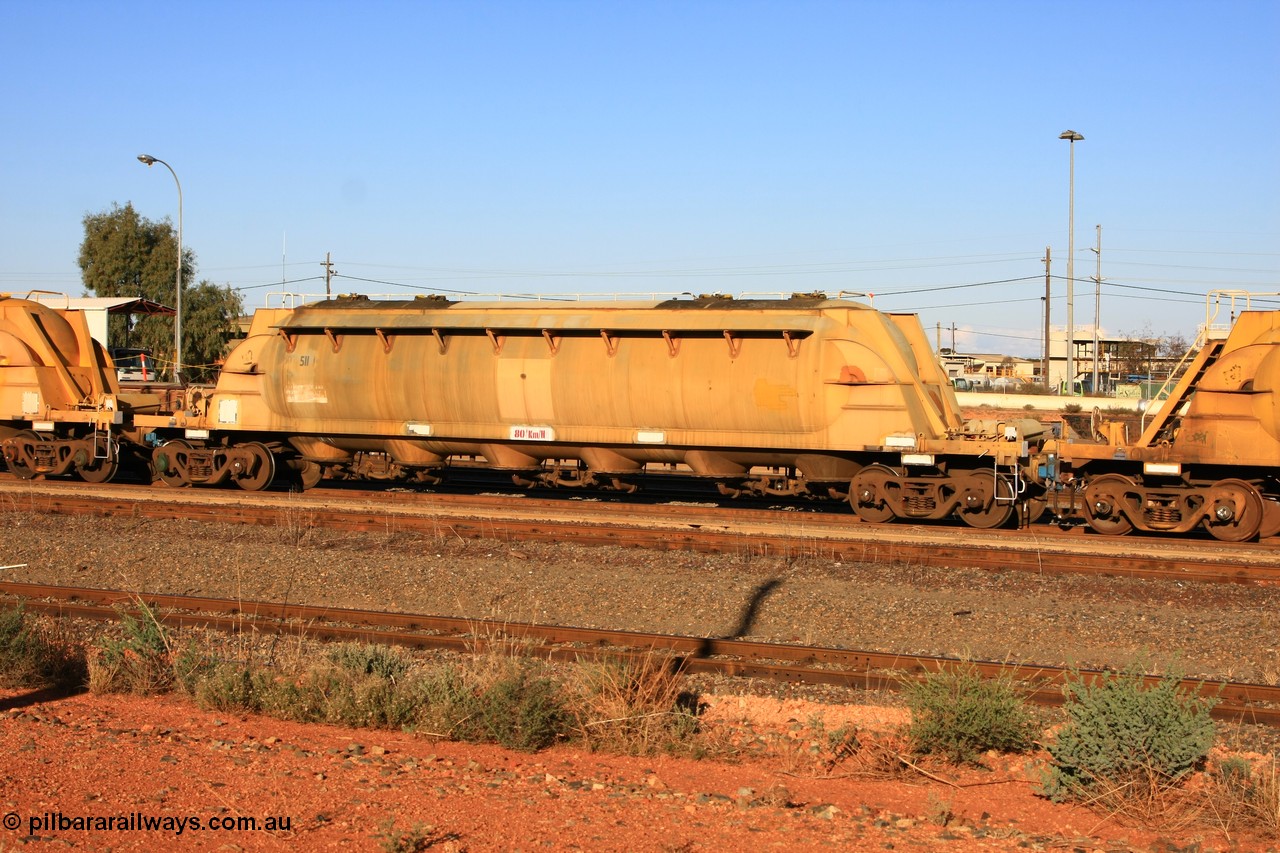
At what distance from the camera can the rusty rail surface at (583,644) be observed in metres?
8.34

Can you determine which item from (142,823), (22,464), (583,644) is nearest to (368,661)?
(583,644)

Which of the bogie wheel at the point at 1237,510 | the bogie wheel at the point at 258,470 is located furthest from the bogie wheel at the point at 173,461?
the bogie wheel at the point at 1237,510

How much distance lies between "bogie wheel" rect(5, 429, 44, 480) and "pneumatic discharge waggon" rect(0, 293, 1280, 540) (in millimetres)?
468

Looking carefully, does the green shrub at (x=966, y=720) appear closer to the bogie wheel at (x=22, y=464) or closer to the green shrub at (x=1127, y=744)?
the green shrub at (x=1127, y=744)

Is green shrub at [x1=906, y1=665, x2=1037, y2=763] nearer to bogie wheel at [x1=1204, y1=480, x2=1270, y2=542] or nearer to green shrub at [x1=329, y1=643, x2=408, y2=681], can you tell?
green shrub at [x1=329, y1=643, x2=408, y2=681]

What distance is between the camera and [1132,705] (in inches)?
257

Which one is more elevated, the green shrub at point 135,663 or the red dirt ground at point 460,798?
the green shrub at point 135,663

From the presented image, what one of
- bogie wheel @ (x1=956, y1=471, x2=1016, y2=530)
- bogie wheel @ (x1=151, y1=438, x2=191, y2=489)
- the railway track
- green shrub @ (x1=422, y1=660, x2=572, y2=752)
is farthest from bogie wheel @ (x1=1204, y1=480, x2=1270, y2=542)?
bogie wheel @ (x1=151, y1=438, x2=191, y2=489)

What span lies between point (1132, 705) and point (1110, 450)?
10545 mm

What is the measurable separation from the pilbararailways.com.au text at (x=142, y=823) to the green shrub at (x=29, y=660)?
3.06 metres

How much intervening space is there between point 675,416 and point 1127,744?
39.3 feet

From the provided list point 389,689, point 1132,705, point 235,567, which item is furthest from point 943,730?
point 235,567

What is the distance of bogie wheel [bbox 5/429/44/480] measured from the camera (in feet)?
74.8

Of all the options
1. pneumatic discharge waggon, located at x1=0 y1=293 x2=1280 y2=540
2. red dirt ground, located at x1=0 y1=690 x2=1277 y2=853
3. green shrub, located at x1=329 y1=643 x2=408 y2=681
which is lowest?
red dirt ground, located at x1=0 y1=690 x2=1277 y2=853
